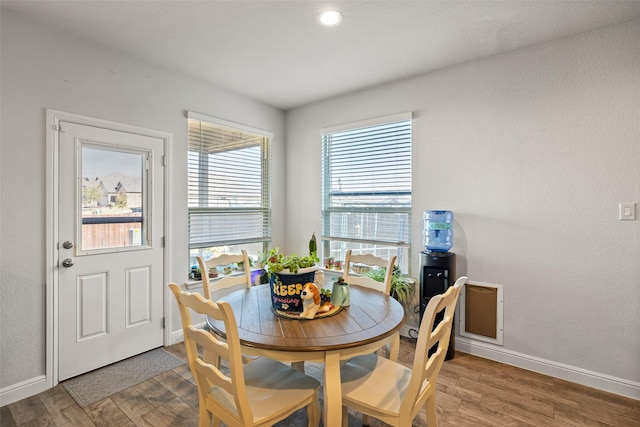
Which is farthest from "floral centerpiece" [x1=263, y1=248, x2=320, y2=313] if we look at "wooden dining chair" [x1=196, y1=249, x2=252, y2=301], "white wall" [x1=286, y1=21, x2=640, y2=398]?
"white wall" [x1=286, y1=21, x2=640, y2=398]

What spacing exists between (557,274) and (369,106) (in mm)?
2379

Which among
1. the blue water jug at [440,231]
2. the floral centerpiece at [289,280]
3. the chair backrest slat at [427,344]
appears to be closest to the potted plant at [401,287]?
the blue water jug at [440,231]

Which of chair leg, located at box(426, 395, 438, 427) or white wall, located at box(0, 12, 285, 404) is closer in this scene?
chair leg, located at box(426, 395, 438, 427)

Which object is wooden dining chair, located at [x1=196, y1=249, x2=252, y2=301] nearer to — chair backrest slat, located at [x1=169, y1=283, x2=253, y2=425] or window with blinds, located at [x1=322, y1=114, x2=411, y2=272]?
chair backrest slat, located at [x1=169, y1=283, x2=253, y2=425]

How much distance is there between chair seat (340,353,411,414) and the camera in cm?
147

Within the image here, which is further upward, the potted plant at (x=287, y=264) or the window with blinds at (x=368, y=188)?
the window with blinds at (x=368, y=188)

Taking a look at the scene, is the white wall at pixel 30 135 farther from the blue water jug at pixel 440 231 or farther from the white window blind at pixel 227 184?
the blue water jug at pixel 440 231

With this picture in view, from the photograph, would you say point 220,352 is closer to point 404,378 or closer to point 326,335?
point 326,335

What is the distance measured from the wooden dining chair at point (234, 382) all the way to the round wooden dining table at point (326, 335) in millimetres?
154

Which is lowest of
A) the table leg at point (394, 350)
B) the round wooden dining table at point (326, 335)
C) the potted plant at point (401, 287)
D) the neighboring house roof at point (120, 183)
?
the table leg at point (394, 350)

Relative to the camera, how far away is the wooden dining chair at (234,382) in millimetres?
1264

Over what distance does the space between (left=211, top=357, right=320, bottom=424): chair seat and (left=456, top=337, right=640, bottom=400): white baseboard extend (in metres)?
1.93

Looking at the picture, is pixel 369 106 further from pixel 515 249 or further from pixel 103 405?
pixel 103 405

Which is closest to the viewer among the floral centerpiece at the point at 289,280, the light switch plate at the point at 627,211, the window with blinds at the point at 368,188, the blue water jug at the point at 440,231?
the floral centerpiece at the point at 289,280
